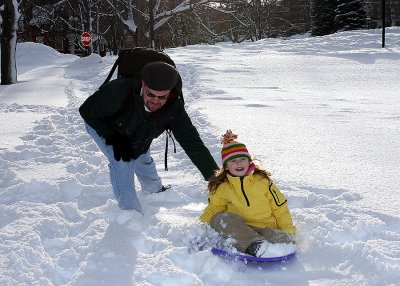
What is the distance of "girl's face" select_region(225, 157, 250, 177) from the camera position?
11.1 ft

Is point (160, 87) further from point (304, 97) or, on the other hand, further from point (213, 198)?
point (304, 97)

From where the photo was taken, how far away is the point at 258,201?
3371 millimetres

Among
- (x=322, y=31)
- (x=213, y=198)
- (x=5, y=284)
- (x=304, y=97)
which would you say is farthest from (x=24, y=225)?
(x=322, y=31)

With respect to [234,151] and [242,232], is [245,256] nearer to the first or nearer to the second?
[242,232]

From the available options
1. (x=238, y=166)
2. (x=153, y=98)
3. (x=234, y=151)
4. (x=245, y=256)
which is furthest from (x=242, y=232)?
(x=153, y=98)

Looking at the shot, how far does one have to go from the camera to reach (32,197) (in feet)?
14.0

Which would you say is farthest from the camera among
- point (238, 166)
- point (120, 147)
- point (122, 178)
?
point (122, 178)

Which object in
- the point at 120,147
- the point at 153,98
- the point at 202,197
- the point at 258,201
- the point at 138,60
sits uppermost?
the point at 138,60

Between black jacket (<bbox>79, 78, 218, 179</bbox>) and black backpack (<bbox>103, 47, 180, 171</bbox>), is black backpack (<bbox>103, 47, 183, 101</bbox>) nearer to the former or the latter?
black backpack (<bbox>103, 47, 180, 171</bbox>)

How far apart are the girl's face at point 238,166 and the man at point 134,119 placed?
488mm

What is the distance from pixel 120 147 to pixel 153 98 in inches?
19.7

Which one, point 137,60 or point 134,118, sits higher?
point 137,60

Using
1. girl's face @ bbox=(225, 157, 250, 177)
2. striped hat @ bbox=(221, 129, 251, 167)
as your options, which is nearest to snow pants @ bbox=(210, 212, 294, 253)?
girl's face @ bbox=(225, 157, 250, 177)

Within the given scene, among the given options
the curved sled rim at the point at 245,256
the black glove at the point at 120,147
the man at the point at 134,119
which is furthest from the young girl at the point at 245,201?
the black glove at the point at 120,147
